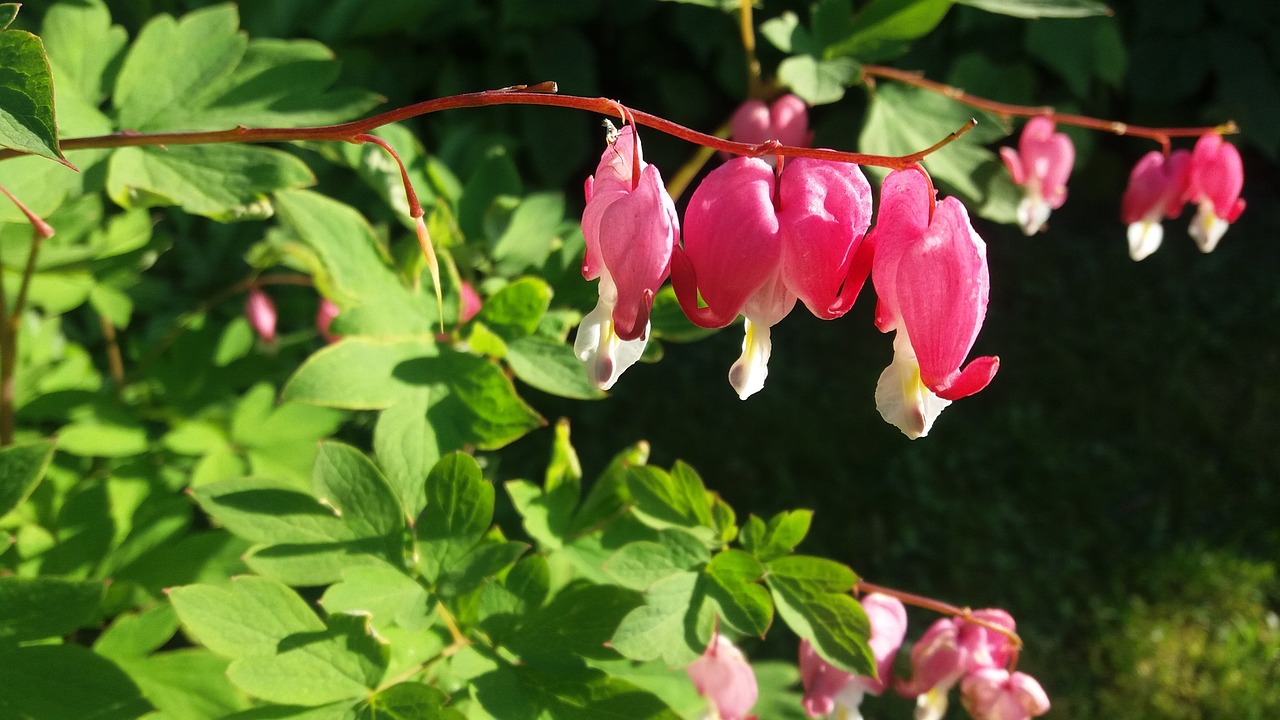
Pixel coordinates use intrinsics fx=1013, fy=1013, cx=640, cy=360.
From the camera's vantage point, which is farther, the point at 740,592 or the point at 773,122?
the point at 773,122

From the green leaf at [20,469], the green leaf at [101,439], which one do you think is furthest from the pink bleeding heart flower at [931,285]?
the green leaf at [101,439]

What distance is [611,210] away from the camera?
0.68m

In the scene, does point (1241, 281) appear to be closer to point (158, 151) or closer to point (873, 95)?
point (873, 95)

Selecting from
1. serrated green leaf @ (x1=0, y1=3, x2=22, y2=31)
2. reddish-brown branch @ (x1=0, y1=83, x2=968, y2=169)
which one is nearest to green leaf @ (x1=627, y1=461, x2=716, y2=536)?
reddish-brown branch @ (x1=0, y1=83, x2=968, y2=169)

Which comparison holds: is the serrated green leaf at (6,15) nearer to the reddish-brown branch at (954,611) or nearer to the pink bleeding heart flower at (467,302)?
the pink bleeding heart flower at (467,302)

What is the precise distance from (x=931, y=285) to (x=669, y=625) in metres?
0.40

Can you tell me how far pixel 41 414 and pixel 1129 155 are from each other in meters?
3.54

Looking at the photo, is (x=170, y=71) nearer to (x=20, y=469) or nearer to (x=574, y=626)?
(x=20, y=469)

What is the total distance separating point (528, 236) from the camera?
54.1 inches

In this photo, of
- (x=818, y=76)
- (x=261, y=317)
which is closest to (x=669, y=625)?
(x=818, y=76)

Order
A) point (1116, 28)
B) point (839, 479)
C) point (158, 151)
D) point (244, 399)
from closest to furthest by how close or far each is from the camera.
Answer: point (158, 151)
point (244, 399)
point (839, 479)
point (1116, 28)

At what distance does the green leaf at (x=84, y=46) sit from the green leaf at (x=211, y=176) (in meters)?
0.18

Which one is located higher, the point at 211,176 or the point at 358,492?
the point at 211,176

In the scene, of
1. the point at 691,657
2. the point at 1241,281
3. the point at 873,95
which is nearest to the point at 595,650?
the point at 691,657
